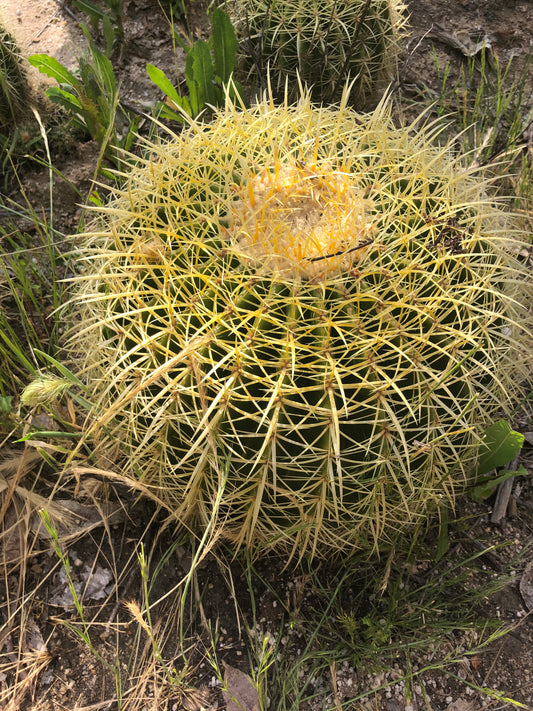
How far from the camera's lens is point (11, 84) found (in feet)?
8.53

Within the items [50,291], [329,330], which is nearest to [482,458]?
[329,330]

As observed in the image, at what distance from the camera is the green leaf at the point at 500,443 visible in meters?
1.63

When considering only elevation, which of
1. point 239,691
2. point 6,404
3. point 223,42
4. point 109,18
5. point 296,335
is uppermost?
point 109,18

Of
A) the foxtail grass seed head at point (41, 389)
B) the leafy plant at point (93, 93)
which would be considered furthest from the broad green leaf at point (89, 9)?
the foxtail grass seed head at point (41, 389)

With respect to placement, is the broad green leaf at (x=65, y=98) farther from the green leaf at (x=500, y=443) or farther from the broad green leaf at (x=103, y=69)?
the green leaf at (x=500, y=443)

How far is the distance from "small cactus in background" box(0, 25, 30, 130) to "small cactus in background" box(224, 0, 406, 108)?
0.98 m

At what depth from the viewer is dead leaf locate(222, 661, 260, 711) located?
157cm

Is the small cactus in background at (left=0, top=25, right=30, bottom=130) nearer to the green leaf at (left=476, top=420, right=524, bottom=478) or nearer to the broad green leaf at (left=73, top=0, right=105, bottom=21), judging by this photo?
the broad green leaf at (left=73, top=0, right=105, bottom=21)

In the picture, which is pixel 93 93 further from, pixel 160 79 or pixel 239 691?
pixel 239 691

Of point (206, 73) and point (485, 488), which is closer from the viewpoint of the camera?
point (485, 488)

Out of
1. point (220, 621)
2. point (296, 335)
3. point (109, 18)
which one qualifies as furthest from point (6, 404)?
point (109, 18)

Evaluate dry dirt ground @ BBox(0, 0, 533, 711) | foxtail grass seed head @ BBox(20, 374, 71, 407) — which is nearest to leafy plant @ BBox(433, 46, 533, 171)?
dry dirt ground @ BBox(0, 0, 533, 711)

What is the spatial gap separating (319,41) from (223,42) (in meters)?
0.40

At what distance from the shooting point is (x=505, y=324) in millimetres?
1630
